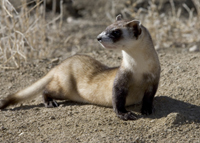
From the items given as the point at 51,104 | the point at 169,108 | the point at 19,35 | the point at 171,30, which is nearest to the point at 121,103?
the point at 169,108

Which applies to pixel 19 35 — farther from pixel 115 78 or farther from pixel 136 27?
pixel 136 27

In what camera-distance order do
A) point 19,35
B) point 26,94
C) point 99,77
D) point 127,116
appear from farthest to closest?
point 19,35 → point 26,94 → point 99,77 → point 127,116

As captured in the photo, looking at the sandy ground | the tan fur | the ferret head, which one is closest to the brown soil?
the sandy ground

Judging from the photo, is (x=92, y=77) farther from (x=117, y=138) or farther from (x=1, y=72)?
(x=1, y=72)

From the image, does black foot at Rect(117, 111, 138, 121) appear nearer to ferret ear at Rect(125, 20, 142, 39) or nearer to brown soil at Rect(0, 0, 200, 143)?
brown soil at Rect(0, 0, 200, 143)

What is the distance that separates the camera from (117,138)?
2.49m

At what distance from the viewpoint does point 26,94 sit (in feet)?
11.0

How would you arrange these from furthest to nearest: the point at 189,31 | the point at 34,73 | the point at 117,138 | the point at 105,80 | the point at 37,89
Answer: the point at 189,31 → the point at 34,73 → the point at 37,89 → the point at 105,80 → the point at 117,138

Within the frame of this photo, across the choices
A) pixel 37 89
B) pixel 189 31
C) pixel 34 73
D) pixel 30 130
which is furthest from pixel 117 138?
pixel 189 31

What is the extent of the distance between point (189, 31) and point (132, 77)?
3351 mm

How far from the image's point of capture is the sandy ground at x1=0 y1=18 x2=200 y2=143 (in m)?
2.55

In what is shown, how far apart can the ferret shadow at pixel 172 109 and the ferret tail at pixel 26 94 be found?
0.96 meters

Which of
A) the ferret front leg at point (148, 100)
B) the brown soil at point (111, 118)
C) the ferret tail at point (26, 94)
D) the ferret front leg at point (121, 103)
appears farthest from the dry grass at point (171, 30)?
the ferret front leg at point (121, 103)

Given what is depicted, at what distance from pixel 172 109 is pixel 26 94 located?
1.46 meters
